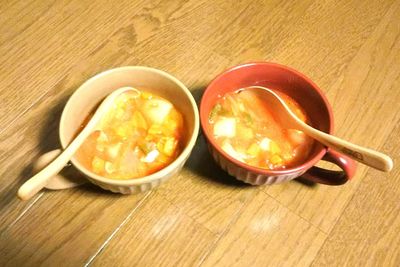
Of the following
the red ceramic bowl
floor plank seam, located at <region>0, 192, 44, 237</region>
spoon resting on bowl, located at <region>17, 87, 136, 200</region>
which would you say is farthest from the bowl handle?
floor plank seam, located at <region>0, 192, 44, 237</region>

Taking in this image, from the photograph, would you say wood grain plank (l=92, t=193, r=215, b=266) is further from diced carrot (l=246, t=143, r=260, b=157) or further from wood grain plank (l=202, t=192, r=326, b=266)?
diced carrot (l=246, t=143, r=260, b=157)

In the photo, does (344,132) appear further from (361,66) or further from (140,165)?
(140,165)

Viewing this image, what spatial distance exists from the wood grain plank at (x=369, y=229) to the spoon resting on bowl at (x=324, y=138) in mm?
160

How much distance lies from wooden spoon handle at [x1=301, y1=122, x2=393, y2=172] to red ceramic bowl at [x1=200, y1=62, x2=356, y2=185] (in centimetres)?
2

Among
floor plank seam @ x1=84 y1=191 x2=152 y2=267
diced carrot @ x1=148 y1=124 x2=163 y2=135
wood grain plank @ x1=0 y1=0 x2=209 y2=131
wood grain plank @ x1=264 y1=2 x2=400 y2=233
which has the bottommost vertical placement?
wood grain plank @ x1=264 y1=2 x2=400 y2=233

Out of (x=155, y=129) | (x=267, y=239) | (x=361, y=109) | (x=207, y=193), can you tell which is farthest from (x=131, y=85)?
(x=361, y=109)

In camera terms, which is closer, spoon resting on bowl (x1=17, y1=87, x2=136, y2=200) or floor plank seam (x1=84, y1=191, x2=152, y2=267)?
spoon resting on bowl (x1=17, y1=87, x2=136, y2=200)

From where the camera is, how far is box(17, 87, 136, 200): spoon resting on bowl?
1.62 feet

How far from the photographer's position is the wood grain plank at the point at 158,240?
646 mm

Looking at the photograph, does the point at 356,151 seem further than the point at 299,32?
No

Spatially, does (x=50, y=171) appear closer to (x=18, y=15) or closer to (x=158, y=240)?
(x=158, y=240)

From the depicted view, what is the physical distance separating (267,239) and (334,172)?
0.15m

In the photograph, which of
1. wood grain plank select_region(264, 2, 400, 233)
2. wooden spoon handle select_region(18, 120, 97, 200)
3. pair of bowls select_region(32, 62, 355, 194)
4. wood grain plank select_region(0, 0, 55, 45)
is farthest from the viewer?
wood grain plank select_region(0, 0, 55, 45)

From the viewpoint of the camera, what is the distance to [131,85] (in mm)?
695
